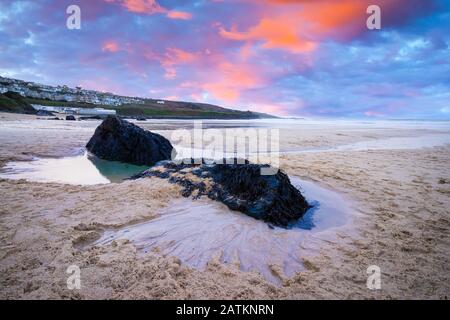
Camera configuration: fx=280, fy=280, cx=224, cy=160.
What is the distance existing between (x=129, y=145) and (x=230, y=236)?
27.3 feet

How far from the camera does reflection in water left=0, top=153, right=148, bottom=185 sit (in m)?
8.01

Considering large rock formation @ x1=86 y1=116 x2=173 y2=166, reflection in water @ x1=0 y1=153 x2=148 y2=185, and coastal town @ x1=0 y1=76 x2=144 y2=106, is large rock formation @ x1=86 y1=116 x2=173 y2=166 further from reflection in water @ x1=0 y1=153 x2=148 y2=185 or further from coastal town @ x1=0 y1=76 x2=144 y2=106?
coastal town @ x1=0 y1=76 x2=144 y2=106

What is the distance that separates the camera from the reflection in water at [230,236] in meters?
3.90

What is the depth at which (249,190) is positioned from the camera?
5.86 meters

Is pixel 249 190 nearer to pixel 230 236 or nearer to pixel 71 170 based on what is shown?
pixel 230 236

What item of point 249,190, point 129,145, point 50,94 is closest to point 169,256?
point 249,190

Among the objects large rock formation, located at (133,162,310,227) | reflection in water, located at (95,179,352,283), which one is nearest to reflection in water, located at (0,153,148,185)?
large rock formation, located at (133,162,310,227)

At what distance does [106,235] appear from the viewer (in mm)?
4438

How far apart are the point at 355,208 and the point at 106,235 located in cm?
500

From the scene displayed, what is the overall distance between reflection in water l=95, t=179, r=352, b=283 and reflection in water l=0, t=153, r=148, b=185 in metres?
3.86

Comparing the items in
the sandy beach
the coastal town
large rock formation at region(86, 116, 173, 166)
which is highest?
the coastal town

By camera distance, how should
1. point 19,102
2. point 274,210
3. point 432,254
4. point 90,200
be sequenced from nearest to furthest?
point 432,254
point 274,210
point 90,200
point 19,102
